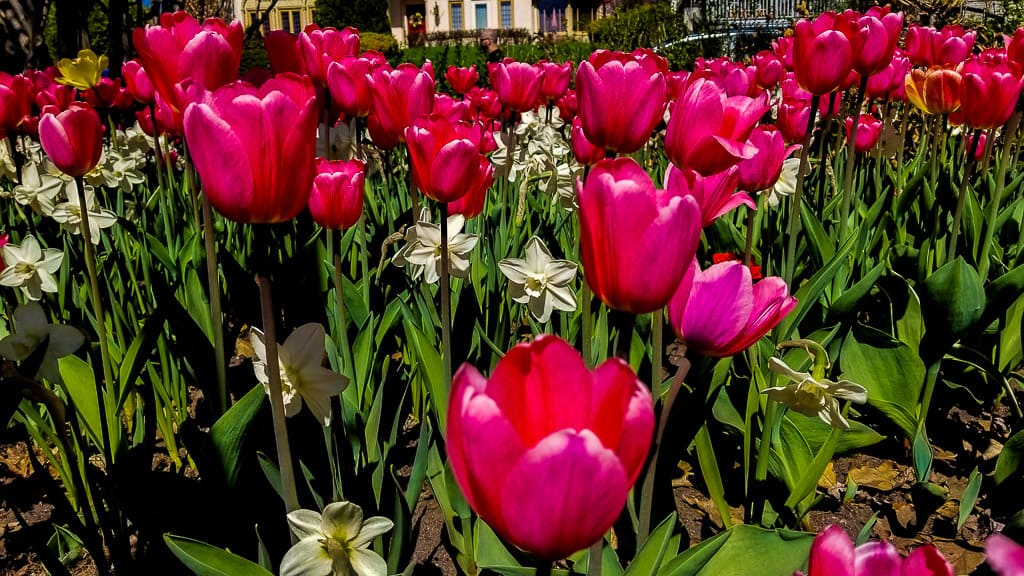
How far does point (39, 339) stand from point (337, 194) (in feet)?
2.17

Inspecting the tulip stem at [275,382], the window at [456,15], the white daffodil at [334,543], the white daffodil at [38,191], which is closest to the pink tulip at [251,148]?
the tulip stem at [275,382]

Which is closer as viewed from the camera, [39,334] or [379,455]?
[39,334]

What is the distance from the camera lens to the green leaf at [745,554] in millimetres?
1040

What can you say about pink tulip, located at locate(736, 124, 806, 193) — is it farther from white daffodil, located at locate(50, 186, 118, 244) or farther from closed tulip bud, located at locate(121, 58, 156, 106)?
closed tulip bud, located at locate(121, 58, 156, 106)

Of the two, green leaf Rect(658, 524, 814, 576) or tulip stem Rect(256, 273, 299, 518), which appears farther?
green leaf Rect(658, 524, 814, 576)

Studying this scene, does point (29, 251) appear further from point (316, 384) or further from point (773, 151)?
point (773, 151)

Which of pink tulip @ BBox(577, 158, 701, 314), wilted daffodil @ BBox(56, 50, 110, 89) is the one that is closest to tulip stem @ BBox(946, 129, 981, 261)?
pink tulip @ BBox(577, 158, 701, 314)

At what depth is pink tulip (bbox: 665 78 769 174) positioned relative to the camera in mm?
1156

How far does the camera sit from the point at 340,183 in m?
1.66

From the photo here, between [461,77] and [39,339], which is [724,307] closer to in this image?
[39,339]

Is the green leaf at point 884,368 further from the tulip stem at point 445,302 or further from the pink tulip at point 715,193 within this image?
the tulip stem at point 445,302

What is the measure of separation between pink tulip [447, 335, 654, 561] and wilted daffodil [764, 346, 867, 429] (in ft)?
2.19

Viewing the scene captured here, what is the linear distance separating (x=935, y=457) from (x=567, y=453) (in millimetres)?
2012

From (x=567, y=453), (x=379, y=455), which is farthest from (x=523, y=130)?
(x=567, y=453)
